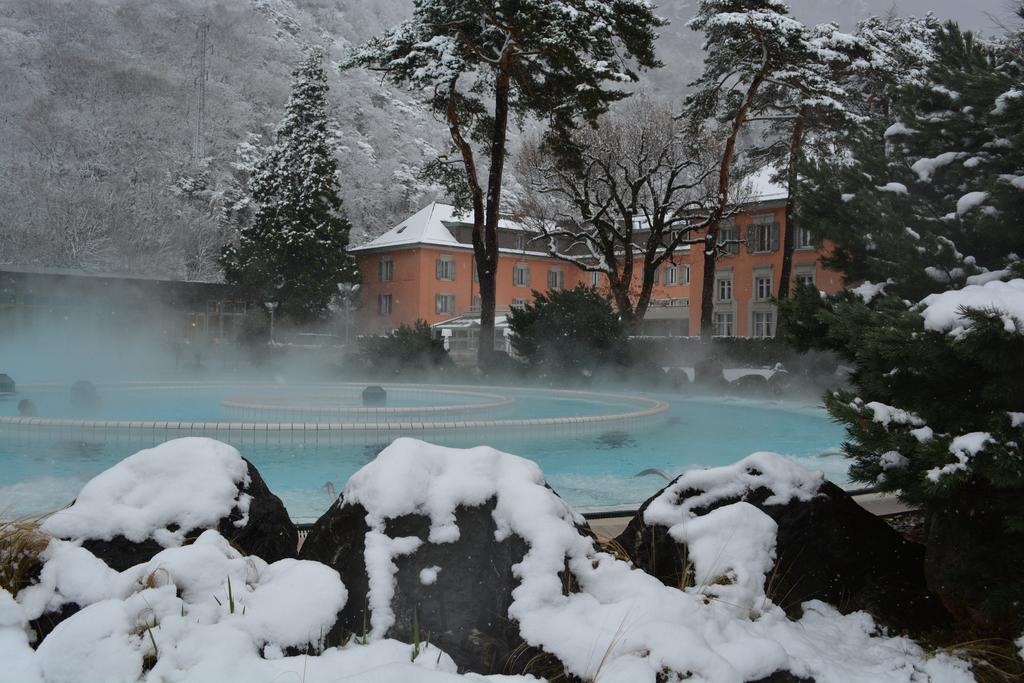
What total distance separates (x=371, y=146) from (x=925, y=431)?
57.6 meters

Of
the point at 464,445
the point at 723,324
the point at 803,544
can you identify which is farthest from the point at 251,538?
the point at 723,324

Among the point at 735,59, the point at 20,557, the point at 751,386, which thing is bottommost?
the point at 751,386

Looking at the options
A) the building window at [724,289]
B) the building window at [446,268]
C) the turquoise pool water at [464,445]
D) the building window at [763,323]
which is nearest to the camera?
the turquoise pool water at [464,445]

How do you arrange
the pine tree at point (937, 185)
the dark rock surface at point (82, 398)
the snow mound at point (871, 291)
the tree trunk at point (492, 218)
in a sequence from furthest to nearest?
the tree trunk at point (492, 218) < the dark rock surface at point (82, 398) < the snow mound at point (871, 291) < the pine tree at point (937, 185)

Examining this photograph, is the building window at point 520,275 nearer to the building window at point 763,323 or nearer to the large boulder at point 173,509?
the building window at point 763,323

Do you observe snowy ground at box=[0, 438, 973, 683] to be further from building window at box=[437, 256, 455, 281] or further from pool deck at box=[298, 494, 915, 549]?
building window at box=[437, 256, 455, 281]

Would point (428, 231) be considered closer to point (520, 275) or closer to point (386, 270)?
point (386, 270)

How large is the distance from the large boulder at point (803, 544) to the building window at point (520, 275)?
38.4 meters

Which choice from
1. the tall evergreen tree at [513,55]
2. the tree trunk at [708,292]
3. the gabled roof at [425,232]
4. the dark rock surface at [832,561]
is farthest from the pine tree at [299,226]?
the dark rock surface at [832,561]

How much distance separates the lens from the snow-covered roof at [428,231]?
130 feet

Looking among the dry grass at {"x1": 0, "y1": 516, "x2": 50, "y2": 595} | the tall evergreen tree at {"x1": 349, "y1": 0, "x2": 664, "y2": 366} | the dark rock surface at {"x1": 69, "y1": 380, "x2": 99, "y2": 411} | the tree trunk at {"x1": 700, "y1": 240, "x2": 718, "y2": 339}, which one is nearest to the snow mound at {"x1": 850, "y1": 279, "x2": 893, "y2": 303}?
the dry grass at {"x1": 0, "y1": 516, "x2": 50, "y2": 595}

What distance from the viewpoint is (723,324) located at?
3459cm

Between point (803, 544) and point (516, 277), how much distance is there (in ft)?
127

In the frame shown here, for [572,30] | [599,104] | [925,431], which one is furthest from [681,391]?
[925,431]
